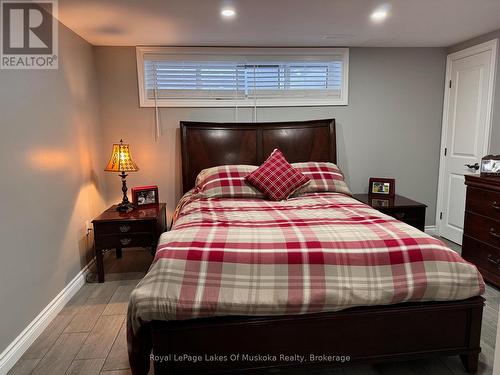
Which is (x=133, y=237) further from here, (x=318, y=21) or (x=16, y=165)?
(x=318, y=21)

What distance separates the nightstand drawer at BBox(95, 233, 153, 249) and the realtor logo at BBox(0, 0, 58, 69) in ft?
4.76

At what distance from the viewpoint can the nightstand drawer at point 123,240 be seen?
3.07m

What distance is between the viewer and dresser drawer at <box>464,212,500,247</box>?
2.82 metres

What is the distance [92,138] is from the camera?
3465 mm

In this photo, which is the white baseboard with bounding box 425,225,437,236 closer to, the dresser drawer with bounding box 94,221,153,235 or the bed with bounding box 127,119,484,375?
the bed with bounding box 127,119,484,375

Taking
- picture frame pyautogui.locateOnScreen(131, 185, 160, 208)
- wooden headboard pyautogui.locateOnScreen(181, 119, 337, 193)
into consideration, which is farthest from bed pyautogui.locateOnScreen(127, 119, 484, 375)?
wooden headboard pyautogui.locateOnScreen(181, 119, 337, 193)

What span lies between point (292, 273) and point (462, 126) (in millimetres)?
3107

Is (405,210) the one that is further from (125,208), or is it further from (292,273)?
(125,208)

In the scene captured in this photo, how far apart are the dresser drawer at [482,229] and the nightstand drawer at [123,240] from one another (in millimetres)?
2842

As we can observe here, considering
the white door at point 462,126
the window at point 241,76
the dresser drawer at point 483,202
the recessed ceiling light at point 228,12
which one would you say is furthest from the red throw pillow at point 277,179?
the white door at point 462,126

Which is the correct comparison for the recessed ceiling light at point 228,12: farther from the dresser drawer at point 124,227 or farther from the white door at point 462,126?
the white door at point 462,126

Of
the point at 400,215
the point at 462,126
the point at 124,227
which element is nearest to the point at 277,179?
the point at 400,215

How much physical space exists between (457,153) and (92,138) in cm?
390

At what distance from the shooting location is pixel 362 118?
400 centimetres
